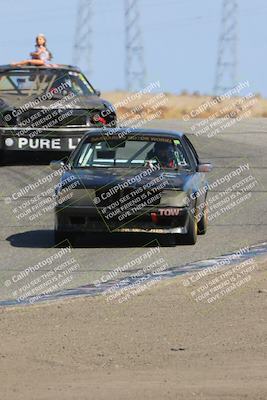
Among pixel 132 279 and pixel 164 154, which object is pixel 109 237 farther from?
pixel 132 279

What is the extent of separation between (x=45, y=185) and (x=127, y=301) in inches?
322

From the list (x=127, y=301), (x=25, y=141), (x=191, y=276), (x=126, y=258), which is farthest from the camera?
(x=25, y=141)

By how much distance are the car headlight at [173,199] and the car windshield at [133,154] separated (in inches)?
30.2

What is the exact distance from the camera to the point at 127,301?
915 cm

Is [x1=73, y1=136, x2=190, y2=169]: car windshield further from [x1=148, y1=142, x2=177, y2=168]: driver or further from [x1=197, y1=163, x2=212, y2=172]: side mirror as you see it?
[x1=197, y1=163, x2=212, y2=172]: side mirror

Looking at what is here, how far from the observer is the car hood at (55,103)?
18.2 meters


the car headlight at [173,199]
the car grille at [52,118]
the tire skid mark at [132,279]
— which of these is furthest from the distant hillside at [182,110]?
the tire skid mark at [132,279]

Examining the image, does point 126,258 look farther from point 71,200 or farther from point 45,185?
point 45,185

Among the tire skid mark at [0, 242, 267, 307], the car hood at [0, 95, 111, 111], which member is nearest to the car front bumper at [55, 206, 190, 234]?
Result: the tire skid mark at [0, 242, 267, 307]

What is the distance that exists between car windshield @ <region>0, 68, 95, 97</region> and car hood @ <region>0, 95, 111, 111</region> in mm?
345

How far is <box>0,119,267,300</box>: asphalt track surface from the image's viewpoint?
36.4 feet

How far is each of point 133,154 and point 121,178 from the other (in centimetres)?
109

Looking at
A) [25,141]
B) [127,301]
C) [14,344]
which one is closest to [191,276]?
[127,301]

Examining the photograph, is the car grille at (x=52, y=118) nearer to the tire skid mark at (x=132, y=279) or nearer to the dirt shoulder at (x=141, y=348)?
the tire skid mark at (x=132, y=279)
